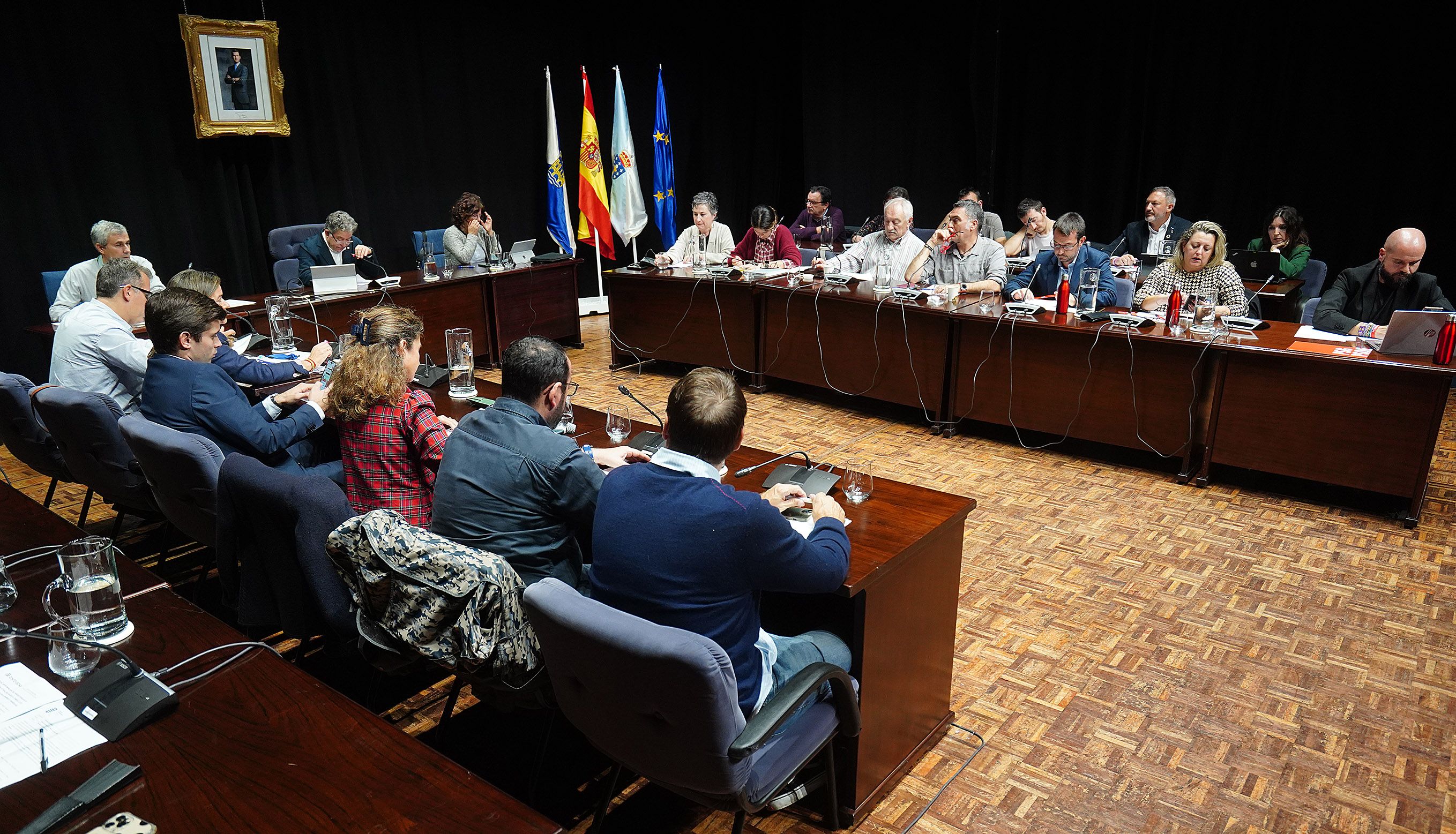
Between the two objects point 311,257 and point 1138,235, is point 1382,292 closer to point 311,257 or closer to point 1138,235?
point 1138,235

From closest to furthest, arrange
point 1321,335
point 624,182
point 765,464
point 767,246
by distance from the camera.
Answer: point 765,464
point 1321,335
point 767,246
point 624,182

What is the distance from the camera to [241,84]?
648cm

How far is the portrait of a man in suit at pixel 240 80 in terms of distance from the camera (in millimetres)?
6414

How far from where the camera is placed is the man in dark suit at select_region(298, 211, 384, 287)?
616 cm

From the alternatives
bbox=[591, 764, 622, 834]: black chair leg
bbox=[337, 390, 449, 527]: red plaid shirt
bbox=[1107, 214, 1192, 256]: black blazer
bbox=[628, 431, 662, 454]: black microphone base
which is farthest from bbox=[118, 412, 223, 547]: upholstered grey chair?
bbox=[1107, 214, 1192, 256]: black blazer

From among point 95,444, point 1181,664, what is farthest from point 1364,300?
point 95,444

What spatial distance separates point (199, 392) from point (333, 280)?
9.65ft

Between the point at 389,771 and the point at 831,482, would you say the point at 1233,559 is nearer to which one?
the point at 831,482

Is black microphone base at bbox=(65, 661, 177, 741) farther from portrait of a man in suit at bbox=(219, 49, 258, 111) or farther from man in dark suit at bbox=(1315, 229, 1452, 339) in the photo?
portrait of a man in suit at bbox=(219, 49, 258, 111)

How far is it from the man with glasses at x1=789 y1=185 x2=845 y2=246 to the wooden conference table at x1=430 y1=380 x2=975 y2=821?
224 inches

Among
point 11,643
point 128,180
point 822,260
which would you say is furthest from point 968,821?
point 128,180

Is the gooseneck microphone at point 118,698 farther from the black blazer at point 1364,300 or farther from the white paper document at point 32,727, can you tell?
the black blazer at point 1364,300

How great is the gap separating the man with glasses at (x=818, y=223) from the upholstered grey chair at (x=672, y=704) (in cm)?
641

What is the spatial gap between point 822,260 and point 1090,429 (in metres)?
2.17
